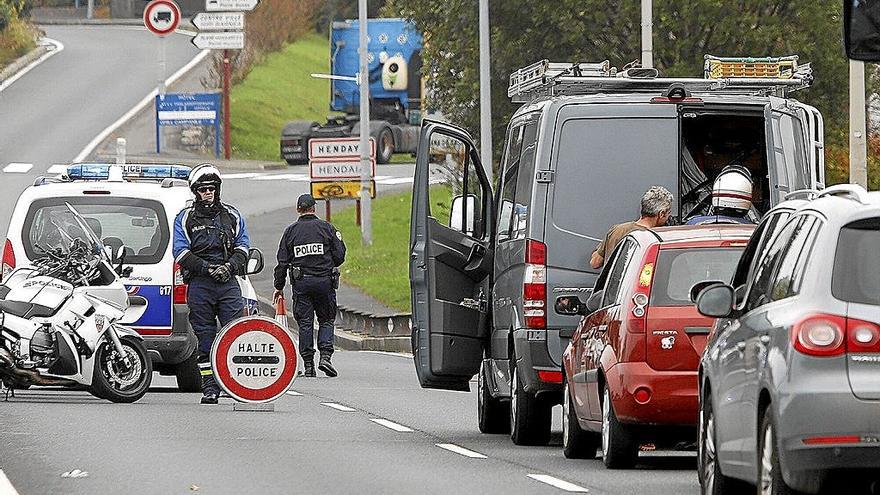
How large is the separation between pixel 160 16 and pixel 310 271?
3646 centimetres

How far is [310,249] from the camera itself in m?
23.6

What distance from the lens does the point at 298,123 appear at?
61281 millimetres

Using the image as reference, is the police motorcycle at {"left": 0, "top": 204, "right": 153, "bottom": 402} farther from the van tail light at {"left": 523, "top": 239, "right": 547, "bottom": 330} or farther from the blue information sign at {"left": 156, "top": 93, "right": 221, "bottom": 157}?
the blue information sign at {"left": 156, "top": 93, "right": 221, "bottom": 157}

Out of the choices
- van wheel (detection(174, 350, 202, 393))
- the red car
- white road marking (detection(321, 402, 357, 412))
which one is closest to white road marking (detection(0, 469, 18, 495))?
the red car

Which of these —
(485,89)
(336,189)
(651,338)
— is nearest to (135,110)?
(336,189)

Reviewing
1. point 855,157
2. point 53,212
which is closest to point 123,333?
point 53,212

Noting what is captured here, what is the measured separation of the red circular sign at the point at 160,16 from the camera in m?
59.0

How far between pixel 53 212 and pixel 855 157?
36.8ft

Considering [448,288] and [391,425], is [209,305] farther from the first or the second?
[448,288]

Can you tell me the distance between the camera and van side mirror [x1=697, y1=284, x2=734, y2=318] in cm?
1035

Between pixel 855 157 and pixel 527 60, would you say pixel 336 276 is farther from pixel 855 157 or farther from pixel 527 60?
pixel 527 60

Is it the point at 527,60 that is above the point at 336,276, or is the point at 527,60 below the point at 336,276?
above

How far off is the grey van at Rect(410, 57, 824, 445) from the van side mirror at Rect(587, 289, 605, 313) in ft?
2.37

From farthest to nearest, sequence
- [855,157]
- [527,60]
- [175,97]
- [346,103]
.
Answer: [346,103] < [175,97] < [527,60] < [855,157]
